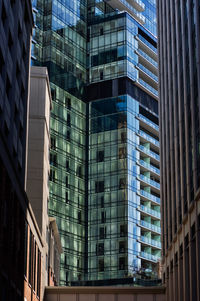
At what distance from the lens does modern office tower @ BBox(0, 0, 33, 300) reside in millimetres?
34531

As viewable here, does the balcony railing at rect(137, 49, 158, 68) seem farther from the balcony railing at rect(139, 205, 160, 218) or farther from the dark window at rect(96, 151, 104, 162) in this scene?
the balcony railing at rect(139, 205, 160, 218)

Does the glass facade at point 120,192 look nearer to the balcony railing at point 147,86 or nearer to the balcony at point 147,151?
the balcony at point 147,151

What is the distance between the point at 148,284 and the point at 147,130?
7000cm

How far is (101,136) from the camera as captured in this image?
404 ft

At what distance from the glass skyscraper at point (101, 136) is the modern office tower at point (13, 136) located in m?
63.0

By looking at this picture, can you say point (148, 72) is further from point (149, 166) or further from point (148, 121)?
point (149, 166)

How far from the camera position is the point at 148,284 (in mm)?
65062

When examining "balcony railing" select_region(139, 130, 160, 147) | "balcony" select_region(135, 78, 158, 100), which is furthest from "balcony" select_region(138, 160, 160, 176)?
"balcony" select_region(135, 78, 158, 100)

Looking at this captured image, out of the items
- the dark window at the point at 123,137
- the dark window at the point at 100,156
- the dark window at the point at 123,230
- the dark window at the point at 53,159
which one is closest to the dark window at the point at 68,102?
the dark window at the point at 100,156

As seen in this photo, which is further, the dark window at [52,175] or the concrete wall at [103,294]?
the dark window at [52,175]

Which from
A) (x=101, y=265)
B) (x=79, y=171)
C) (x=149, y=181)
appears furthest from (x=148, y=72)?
(x=101, y=265)

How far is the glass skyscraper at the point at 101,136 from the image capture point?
4454 inches

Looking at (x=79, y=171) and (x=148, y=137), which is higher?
(x=148, y=137)

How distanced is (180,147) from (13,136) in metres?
16.5
